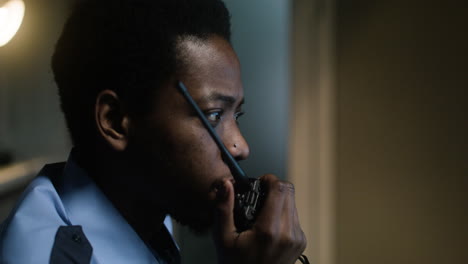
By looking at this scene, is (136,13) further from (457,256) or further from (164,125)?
(457,256)

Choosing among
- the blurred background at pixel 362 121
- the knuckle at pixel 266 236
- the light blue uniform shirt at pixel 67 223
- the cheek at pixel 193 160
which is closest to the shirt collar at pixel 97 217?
the light blue uniform shirt at pixel 67 223

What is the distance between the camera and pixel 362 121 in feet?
3.72

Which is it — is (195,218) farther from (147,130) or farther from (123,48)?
(123,48)

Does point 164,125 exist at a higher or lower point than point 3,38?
lower

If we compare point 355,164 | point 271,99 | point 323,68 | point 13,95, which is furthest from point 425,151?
point 13,95

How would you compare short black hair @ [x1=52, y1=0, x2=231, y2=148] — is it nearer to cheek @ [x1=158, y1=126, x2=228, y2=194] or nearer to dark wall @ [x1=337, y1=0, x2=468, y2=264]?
cheek @ [x1=158, y1=126, x2=228, y2=194]

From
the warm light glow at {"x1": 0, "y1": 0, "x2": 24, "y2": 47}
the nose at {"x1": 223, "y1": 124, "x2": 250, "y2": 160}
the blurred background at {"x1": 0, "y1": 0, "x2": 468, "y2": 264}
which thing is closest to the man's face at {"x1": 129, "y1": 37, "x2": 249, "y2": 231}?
the nose at {"x1": 223, "y1": 124, "x2": 250, "y2": 160}

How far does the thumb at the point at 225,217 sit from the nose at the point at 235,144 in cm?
7

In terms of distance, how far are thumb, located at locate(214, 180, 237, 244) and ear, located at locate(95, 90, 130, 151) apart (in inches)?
7.0

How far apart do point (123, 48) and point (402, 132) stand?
2.48ft

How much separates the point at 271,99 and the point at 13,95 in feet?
3.60

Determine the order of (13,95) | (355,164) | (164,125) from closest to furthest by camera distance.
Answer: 1. (164,125)
2. (355,164)
3. (13,95)

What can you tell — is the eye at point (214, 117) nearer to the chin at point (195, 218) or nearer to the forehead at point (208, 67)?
the forehead at point (208, 67)

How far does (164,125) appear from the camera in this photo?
635 millimetres
